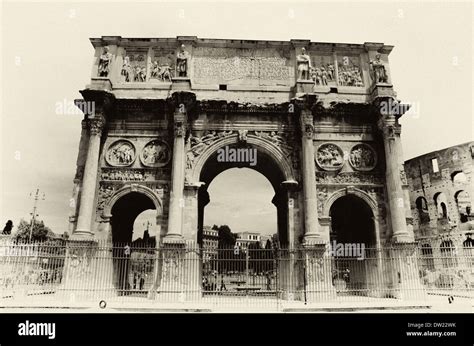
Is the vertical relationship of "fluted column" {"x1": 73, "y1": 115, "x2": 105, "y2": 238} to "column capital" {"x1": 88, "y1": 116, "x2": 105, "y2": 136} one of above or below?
below

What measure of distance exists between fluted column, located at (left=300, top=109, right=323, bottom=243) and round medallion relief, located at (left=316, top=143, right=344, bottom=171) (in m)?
0.93

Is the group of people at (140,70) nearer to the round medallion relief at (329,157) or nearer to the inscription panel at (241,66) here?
the inscription panel at (241,66)

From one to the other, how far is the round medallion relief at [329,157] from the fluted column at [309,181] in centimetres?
93

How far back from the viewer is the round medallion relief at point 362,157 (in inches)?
628

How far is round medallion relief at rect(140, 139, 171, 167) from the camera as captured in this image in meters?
15.6

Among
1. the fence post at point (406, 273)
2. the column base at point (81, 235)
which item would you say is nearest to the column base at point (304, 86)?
the fence post at point (406, 273)

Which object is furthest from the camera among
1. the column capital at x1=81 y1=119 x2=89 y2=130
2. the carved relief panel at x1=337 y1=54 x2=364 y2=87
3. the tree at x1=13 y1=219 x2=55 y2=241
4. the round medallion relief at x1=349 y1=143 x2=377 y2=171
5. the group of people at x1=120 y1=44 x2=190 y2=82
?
the tree at x1=13 y1=219 x2=55 y2=241

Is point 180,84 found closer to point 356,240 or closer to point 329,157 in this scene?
point 329,157

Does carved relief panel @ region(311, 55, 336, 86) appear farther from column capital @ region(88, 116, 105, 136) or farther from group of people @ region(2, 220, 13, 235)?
group of people @ region(2, 220, 13, 235)

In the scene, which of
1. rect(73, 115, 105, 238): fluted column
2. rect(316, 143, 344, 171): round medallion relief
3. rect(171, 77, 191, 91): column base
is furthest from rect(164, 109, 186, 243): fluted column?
rect(316, 143, 344, 171): round medallion relief
